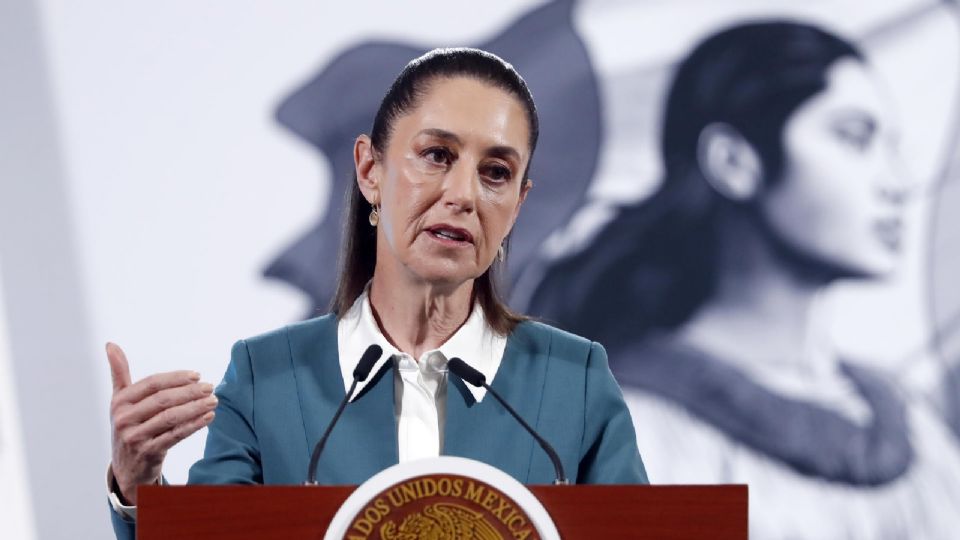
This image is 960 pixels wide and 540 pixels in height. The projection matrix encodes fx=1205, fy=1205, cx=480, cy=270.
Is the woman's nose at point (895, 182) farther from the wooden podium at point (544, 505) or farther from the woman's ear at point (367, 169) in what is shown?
the wooden podium at point (544, 505)

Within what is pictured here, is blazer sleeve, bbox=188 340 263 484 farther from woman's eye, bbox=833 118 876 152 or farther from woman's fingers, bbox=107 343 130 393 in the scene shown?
woman's eye, bbox=833 118 876 152

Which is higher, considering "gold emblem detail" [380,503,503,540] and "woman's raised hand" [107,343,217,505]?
"woman's raised hand" [107,343,217,505]

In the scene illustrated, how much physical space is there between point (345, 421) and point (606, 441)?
→ 1.26ft

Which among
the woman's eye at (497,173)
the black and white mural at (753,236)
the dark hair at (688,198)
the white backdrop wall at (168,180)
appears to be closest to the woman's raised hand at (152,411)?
the woman's eye at (497,173)

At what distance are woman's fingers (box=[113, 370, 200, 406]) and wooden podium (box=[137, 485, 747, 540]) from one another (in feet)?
0.56

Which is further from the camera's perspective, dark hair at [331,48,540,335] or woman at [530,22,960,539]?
woman at [530,22,960,539]

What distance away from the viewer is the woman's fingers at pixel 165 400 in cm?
135

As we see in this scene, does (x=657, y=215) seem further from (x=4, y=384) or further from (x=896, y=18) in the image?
Result: (x=4, y=384)

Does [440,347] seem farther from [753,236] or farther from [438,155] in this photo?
[753,236]

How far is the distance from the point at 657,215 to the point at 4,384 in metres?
1.59

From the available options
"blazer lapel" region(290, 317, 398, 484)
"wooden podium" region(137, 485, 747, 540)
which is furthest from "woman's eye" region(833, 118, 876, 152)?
"wooden podium" region(137, 485, 747, 540)

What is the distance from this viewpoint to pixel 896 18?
3.08 meters

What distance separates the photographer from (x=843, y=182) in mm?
3029

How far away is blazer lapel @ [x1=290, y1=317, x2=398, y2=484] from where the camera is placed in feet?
5.52
